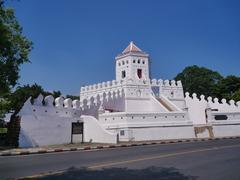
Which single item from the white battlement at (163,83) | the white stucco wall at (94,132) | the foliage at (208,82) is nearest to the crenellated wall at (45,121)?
the white stucco wall at (94,132)

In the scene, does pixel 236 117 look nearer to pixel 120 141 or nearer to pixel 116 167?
pixel 120 141

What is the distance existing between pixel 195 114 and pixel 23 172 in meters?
27.2

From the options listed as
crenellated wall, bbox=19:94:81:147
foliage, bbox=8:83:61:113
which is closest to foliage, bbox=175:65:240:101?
foliage, bbox=8:83:61:113

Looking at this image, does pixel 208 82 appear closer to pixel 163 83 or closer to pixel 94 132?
pixel 163 83

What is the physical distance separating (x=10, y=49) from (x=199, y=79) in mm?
49779

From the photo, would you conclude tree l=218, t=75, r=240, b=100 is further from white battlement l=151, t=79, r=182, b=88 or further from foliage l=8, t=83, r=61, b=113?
foliage l=8, t=83, r=61, b=113

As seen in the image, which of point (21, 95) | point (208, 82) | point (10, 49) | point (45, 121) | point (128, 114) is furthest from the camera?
point (208, 82)

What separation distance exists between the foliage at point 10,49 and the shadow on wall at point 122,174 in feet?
9.05

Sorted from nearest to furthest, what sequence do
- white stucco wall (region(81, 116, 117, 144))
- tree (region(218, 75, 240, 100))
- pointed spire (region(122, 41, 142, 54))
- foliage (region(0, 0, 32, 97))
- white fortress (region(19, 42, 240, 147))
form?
foliage (region(0, 0, 32, 97)), white fortress (region(19, 42, 240, 147)), white stucco wall (region(81, 116, 117, 144)), pointed spire (region(122, 41, 142, 54)), tree (region(218, 75, 240, 100))

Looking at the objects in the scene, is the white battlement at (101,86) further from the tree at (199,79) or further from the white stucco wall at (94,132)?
the tree at (199,79)

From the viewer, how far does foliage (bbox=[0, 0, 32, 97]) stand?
8039mm

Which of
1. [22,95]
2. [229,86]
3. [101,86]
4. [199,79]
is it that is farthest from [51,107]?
[199,79]

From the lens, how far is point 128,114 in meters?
24.9

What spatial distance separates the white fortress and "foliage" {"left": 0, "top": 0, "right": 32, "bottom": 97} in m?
11.9
